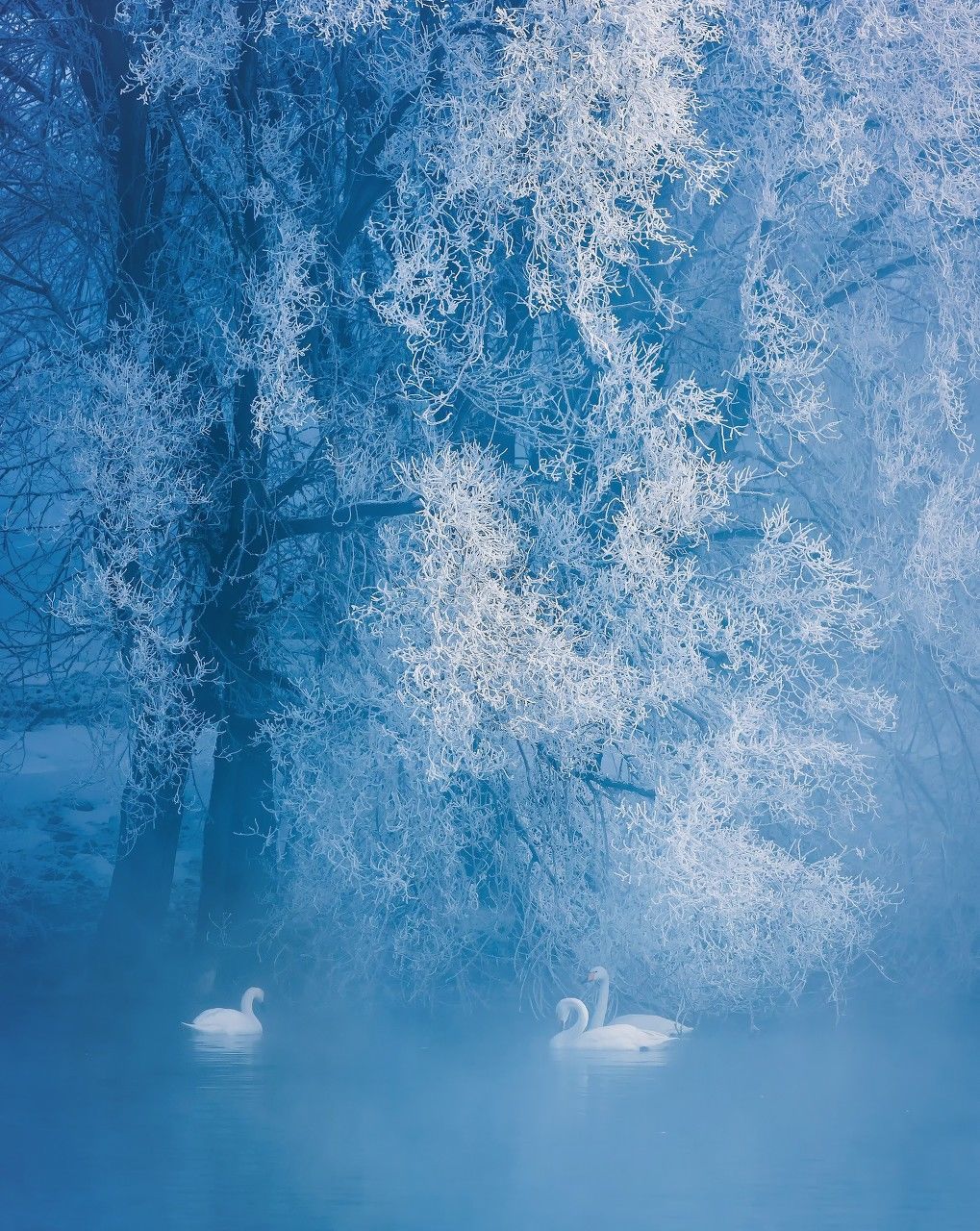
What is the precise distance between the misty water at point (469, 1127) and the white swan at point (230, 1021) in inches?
5.6

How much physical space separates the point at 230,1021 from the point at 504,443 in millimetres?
4048

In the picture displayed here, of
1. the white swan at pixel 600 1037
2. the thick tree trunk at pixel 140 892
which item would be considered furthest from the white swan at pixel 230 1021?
the white swan at pixel 600 1037

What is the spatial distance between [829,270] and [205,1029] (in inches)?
254

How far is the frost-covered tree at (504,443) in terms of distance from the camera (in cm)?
945

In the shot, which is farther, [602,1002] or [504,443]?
[504,443]

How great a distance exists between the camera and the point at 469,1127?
8.17 m

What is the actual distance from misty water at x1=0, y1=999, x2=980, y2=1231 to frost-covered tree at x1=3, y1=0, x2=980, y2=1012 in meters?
0.75

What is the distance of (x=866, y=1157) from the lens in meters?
7.69

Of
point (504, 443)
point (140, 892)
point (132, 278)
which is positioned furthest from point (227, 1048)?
point (132, 278)

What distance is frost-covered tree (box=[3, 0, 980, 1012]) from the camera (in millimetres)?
9453

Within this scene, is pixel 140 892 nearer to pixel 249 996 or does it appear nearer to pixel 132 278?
pixel 249 996

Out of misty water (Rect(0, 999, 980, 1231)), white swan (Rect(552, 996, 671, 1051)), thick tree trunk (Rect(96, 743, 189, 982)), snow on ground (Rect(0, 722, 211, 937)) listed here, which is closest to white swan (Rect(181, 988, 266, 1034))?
misty water (Rect(0, 999, 980, 1231))

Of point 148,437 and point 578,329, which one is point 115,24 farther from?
point 578,329

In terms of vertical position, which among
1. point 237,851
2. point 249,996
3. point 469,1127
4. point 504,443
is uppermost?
point 504,443
